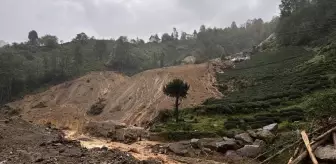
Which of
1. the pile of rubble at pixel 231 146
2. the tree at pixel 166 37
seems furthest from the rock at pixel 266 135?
the tree at pixel 166 37

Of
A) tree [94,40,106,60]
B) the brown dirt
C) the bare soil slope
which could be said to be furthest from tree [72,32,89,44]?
the brown dirt

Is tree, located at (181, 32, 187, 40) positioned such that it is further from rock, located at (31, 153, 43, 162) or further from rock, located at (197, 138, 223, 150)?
rock, located at (31, 153, 43, 162)

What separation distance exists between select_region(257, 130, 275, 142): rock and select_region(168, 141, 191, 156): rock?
5050 millimetres

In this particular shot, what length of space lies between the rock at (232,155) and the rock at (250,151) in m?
0.33

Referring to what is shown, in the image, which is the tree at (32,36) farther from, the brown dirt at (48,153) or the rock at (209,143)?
the rock at (209,143)

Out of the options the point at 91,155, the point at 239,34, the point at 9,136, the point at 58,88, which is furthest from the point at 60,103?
the point at 239,34

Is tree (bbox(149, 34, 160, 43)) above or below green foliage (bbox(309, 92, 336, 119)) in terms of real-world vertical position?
above

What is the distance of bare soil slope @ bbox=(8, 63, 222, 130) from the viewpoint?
51.2 metres

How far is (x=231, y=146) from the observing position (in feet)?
89.6

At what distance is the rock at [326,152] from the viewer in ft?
40.6

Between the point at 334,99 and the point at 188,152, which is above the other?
the point at 334,99

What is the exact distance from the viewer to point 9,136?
30.2 meters

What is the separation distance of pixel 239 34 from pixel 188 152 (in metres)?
110

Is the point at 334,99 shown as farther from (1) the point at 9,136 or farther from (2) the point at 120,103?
(2) the point at 120,103
